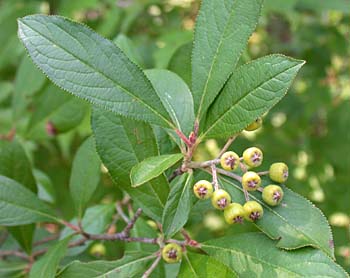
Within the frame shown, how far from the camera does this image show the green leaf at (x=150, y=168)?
3.22 feet

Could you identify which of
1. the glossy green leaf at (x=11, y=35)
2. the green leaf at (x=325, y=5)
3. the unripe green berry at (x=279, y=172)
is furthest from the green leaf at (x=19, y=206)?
the green leaf at (x=325, y=5)

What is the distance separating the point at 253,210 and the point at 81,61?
1.27ft

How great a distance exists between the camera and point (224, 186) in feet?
3.57

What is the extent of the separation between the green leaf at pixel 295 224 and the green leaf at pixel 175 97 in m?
0.19

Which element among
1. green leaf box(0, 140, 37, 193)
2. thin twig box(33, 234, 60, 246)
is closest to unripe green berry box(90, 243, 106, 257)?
thin twig box(33, 234, 60, 246)

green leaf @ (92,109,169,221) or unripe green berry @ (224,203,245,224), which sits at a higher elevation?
green leaf @ (92,109,169,221)

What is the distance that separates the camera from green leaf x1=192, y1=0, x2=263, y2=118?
3.49 ft

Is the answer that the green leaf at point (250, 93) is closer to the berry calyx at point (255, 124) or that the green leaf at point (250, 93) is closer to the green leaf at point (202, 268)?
the berry calyx at point (255, 124)

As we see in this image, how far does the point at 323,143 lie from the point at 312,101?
0.73 feet

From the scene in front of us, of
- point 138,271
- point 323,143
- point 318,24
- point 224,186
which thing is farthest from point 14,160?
point 318,24

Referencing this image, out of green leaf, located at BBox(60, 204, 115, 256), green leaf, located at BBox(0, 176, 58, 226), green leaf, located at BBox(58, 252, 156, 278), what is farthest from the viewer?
green leaf, located at BBox(60, 204, 115, 256)

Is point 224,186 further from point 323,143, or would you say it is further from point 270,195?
point 323,143

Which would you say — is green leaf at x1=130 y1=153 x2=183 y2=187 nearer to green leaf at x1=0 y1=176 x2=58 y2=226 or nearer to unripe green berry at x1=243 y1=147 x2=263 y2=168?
unripe green berry at x1=243 y1=147 x2=263 y2=168

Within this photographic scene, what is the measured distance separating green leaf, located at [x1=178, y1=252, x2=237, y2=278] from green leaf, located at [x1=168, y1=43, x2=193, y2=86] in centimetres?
44
